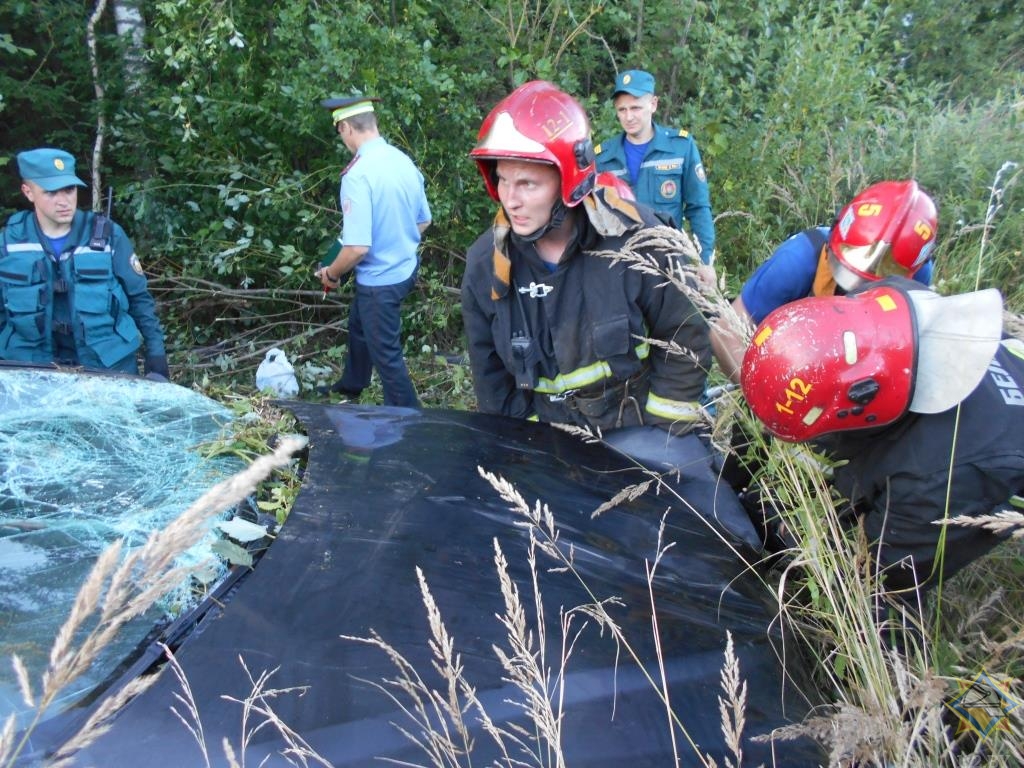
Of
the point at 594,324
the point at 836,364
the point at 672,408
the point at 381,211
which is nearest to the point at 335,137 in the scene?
the point at 381,211

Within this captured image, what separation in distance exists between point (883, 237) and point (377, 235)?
2997mm

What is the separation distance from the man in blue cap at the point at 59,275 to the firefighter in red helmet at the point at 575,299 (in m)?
2.15

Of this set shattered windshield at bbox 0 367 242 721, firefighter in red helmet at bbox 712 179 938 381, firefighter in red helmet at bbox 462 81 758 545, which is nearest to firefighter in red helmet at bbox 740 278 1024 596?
firefighter in red helmet at bbox 462 81 758 545

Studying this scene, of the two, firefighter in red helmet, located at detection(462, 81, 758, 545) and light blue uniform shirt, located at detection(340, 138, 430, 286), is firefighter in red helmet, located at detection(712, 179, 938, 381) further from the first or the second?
light blue uniform shirt, located at detection(340, 138, 430, 286)

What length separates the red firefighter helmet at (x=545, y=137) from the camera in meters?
2.21

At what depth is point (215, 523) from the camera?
1.71 metres

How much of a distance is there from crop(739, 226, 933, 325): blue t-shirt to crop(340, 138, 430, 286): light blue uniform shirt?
2.59 metres

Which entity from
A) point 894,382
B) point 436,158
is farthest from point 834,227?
point 436,158

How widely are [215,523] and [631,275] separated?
1415 millimetres

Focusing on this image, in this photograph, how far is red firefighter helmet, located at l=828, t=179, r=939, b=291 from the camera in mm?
2526

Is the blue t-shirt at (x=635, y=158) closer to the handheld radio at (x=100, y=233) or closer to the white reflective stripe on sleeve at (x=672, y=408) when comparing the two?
the white reflective stripe on sleeve at (x=672, y=408)

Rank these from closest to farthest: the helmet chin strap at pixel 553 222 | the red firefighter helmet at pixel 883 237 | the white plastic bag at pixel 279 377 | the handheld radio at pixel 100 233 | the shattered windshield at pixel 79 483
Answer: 1. the shattered windshield at pixel 79 483
2. the helmet chin strap at pixel 553 222
3. the red firefighter helmet at pixel 883 237
4. the handheld radio at pixel 100 233
5. the white plastic bag at pixel 279 377

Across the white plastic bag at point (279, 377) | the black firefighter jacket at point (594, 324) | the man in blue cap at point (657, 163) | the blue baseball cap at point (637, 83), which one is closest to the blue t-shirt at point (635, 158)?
the man in blue cap at point (657, 163)

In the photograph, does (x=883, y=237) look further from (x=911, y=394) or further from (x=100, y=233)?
(x=100, y=233)
